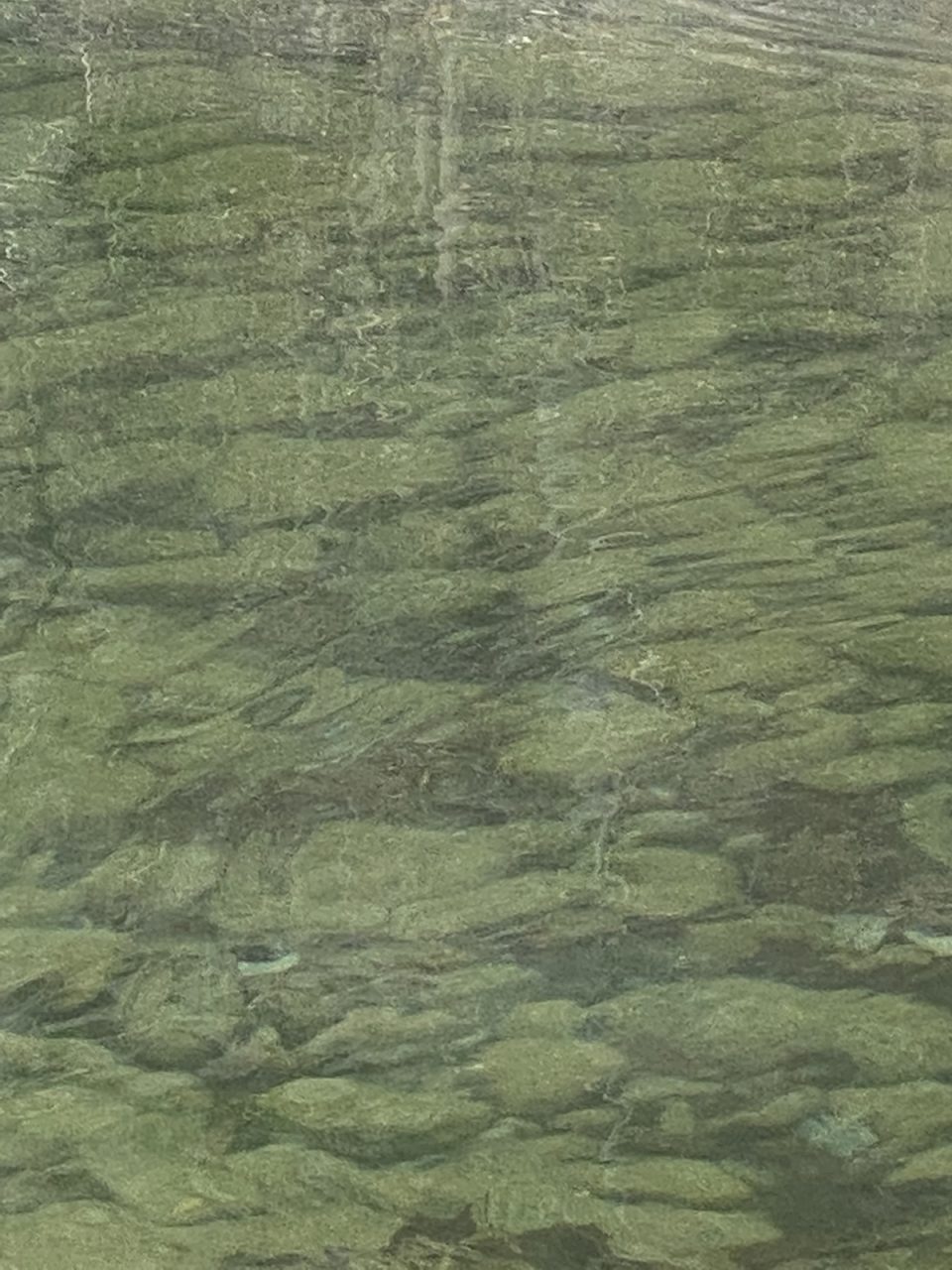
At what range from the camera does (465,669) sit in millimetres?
1146

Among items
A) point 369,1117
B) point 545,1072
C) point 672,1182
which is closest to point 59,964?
point 369,1117

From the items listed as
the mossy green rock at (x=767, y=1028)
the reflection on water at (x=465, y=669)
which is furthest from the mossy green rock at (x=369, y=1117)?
the mossy green rock at (x=767, y=1028)

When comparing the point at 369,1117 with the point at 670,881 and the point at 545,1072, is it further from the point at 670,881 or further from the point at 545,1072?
the point at 670,881

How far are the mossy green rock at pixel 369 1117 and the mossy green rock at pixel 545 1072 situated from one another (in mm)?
22

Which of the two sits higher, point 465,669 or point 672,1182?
point 465,669

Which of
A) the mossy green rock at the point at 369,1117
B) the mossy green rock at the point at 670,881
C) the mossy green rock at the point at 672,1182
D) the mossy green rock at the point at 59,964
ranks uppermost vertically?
the mossy green rock at the point at 670,881

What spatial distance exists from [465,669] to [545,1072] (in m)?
0.32

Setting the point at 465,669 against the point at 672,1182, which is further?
the point at 465,669

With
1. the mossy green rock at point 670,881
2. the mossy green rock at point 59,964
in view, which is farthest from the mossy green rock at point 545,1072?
the mossy green rock at point 59,964

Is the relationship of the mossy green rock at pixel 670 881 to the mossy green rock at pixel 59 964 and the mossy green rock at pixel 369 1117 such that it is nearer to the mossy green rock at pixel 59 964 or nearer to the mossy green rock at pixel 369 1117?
the mossy green rock at pixel 369 1117

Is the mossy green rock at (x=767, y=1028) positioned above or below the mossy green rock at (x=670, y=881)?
below

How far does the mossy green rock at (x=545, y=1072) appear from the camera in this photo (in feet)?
3.29

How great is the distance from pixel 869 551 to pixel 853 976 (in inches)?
14.8

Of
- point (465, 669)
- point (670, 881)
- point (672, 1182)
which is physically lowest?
point (672, 1182)
